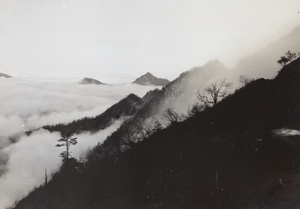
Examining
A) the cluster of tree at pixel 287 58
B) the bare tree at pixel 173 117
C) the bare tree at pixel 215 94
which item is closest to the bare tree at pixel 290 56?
the cluster of tree at pixel 287 58

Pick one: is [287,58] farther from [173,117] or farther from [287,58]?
[173,117]

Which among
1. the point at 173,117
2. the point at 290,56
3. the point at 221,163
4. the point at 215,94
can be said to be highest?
the point at 290,56

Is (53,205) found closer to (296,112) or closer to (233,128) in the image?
(233,128)

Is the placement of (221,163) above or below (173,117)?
below

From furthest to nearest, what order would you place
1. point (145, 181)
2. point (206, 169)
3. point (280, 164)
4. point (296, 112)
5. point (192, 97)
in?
point (192, 97) < point (145, 181) < point (296, 112) < point (206, 169) < point (280, 164)

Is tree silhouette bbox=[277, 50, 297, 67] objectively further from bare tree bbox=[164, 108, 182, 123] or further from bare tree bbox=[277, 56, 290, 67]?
bare tree bbox=[164, 108, 182, 123]

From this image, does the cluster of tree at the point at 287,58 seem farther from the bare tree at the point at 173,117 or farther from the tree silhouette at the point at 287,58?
the bare tree at the point at 173,117

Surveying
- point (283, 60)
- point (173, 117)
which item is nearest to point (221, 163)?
point (283, 60)

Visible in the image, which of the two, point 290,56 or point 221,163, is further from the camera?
point 290,56

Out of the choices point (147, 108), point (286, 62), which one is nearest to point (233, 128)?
point (286, 62)
